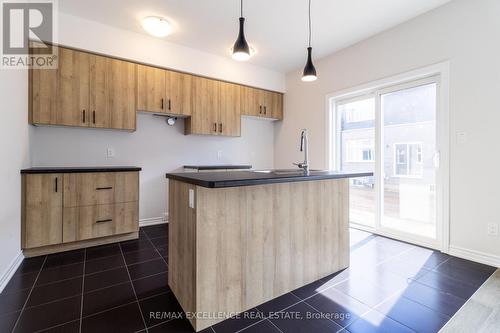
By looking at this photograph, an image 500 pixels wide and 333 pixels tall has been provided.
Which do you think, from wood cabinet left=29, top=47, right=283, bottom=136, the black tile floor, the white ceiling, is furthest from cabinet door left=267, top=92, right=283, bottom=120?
the black tile floor

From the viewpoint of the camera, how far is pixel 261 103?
177 inches

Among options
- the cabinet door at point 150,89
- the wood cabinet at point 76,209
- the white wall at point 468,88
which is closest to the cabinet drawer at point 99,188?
the wood cabinet at point 76,209

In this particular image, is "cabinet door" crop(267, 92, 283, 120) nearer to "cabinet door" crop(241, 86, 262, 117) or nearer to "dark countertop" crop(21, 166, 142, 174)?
"cabinet door" crop(241, 86, 262, 117)

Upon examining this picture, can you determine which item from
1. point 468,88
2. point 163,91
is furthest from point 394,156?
point 163,91

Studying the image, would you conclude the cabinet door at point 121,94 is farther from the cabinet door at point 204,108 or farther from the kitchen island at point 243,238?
the kitchen island at point 243,238

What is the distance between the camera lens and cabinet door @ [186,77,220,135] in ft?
12.4

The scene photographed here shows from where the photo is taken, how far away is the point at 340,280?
2.10 meters

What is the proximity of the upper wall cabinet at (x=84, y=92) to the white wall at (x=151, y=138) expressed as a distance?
181 mm

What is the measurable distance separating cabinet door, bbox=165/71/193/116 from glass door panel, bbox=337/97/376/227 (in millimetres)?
2457

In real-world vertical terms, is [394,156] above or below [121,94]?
below

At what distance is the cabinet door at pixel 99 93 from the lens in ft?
9.88

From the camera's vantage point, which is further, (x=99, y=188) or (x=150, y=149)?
(x=150, y=149)

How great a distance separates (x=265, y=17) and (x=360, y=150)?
2318 millimetres

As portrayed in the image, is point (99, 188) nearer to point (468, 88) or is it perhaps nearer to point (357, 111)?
point (357, 111)
